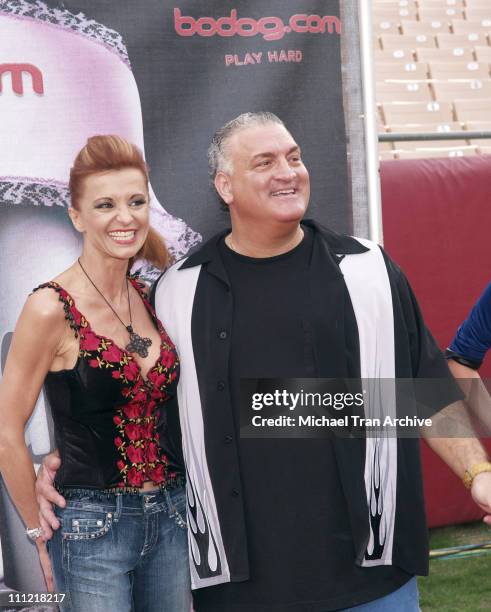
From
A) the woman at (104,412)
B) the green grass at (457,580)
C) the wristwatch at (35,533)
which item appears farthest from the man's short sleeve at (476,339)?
the green grass at (457,580)

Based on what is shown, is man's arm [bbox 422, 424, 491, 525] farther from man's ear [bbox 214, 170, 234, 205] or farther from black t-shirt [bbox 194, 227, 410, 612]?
man's ear [bbox 214, 170, 234, 205]

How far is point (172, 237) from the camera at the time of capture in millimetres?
2822

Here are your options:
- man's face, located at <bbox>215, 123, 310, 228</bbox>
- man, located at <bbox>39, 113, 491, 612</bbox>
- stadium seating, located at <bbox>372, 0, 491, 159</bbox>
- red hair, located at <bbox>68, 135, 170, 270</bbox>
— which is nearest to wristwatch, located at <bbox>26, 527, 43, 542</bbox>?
man, located at <bbox>39, 113, 491, 612</bbox>

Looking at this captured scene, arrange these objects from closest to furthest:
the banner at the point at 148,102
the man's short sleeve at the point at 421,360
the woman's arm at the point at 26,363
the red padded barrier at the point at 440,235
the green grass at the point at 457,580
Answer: the woman's arm at the point at 26,363, the man's short sleeve at the point at 421,360, the banner at the point at 148,102, the green grass at the point at 457,580, the red padded barrier at the point at 440,235

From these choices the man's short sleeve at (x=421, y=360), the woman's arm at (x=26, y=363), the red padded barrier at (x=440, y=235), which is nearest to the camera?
the woman's arm at (x=26, y=363)

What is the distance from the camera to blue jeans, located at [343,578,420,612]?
2.21 meters

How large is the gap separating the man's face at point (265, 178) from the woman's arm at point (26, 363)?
0.55 metres

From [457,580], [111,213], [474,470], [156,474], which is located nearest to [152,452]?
[156,474]

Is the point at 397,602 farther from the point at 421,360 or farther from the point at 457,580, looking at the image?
the point at 457,580

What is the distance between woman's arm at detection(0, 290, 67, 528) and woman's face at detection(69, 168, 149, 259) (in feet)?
0.68

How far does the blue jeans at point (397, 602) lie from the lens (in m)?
2.21

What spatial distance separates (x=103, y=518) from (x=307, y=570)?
1.67 ft

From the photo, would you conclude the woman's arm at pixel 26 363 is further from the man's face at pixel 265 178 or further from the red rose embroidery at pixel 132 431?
the man's face at pixel 265 178

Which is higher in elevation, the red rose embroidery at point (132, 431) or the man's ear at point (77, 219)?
the man's ear at point (77, 219)
